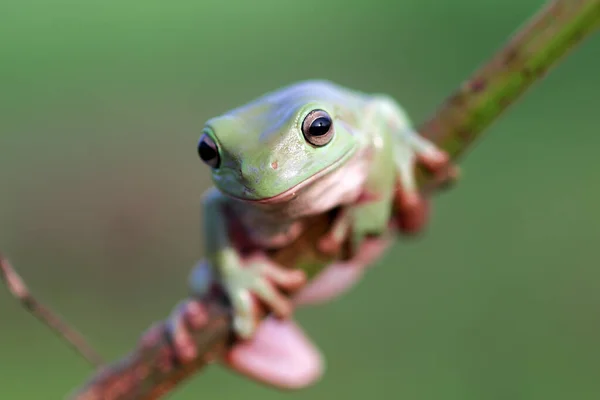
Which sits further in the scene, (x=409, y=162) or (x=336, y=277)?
(x=336, y=277)

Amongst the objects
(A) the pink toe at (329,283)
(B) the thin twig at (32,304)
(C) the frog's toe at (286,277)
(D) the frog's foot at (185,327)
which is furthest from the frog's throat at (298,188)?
(A) the pink toe at (329,283)

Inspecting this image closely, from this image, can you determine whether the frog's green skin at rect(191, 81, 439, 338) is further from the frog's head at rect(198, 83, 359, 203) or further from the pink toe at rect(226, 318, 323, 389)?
the pink toe at rect(226, 318, 323, 389)

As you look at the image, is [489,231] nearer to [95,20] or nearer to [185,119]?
[185,119]

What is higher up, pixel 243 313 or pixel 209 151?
pixel 209 151

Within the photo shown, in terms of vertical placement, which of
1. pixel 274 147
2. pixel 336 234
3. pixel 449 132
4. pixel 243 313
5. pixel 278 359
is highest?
pixel 449 132

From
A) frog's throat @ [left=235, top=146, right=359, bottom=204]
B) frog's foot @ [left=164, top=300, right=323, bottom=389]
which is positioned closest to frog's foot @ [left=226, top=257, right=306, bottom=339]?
frog's foot @ [left=164, top=300, right=323, bottom=389]

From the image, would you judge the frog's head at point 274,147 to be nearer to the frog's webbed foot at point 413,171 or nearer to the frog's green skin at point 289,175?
the frog's green skin at point 289,175

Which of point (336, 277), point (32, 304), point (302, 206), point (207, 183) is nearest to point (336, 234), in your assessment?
point (302, 206)

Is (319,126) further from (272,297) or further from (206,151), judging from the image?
(272,297)
